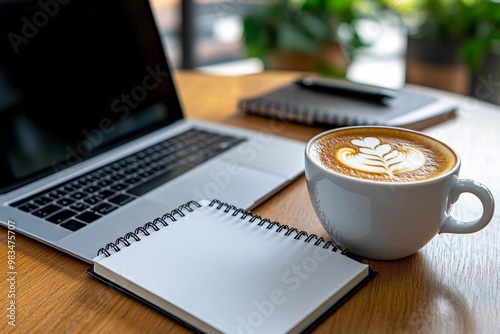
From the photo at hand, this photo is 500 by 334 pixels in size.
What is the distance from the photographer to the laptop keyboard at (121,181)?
635 millimetres

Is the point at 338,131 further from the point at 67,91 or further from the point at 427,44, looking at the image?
the point at 427,44

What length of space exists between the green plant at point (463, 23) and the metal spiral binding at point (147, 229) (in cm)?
163

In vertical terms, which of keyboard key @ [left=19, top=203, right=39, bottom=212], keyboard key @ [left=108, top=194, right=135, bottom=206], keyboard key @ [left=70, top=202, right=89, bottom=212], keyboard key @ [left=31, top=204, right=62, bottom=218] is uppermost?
keyboard key @ [left=19, top=203, right=39, bottom=212]

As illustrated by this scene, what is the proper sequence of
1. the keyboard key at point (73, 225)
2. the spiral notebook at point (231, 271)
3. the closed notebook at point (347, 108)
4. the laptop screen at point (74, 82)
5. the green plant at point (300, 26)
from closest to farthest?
the spiral notebook at point (231, 271) < the keyboard key at point (73, 225) < the laptop screen at point (74, 82) < the closed notebook at point (347, 108) < the green plant at point (300, 26)

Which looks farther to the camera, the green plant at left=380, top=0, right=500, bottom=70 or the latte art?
the green plant at left=380, top=0, right=500, bottom=70

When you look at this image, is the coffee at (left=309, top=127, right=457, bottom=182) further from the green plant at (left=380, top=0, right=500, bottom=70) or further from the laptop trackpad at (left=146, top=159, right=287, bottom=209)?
the green plant at (left=380, top=0, right=500, bottom=70)

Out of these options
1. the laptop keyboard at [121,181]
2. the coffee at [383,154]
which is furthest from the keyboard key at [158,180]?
the coffee at [383,154]

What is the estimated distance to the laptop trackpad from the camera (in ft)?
2.24

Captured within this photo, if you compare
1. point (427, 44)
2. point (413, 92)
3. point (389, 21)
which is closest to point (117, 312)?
point (413, 92)

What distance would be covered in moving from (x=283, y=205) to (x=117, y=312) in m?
0.27

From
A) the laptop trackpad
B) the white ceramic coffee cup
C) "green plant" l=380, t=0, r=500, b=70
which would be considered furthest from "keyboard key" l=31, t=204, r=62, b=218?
"green plant" l=380, t=0, r=500, b=70

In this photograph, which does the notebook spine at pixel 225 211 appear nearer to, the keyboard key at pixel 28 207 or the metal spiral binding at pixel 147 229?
the metal spiral binding at pixel 147 229

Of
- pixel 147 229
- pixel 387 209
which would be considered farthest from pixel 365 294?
pixel 147 229

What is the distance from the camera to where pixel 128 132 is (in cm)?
85
